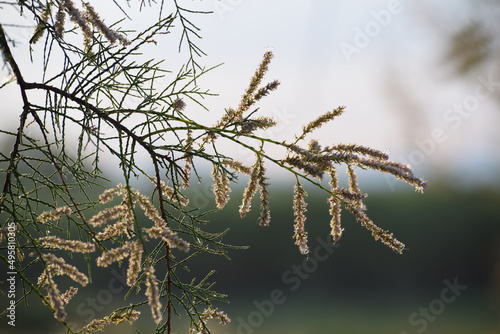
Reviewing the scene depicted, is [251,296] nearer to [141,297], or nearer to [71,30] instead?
[141,297]

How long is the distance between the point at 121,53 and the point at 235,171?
1.04 ft

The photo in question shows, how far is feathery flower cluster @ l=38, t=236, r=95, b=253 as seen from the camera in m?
0.70

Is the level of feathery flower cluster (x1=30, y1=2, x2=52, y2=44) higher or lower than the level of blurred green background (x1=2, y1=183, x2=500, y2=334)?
higher

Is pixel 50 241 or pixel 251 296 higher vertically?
pixel 50 241

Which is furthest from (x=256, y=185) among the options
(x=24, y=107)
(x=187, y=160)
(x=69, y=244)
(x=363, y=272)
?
(x=363, y=272)

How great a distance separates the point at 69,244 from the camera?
0.74 meters

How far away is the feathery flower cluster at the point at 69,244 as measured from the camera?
70 cm

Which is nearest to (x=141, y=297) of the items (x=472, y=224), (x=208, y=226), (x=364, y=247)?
(x=208, y=226)

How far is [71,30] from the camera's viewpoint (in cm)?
101

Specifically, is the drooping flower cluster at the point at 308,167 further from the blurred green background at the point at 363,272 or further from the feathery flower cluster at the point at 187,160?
the blurred green background at the point at 363,272

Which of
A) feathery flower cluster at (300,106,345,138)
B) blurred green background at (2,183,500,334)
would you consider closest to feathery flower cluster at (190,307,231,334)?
feathery flower cluster at (300,106,345,138)

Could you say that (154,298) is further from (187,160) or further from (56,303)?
(187,160)

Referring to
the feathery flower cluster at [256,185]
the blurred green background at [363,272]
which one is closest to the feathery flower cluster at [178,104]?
the feathery flower cluster at [256,185]

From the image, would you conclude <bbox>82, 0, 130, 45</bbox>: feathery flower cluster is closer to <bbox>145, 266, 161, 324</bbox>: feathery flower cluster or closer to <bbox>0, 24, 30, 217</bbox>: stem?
<bbox>0, 24, 30, 217</bbox>: stem
